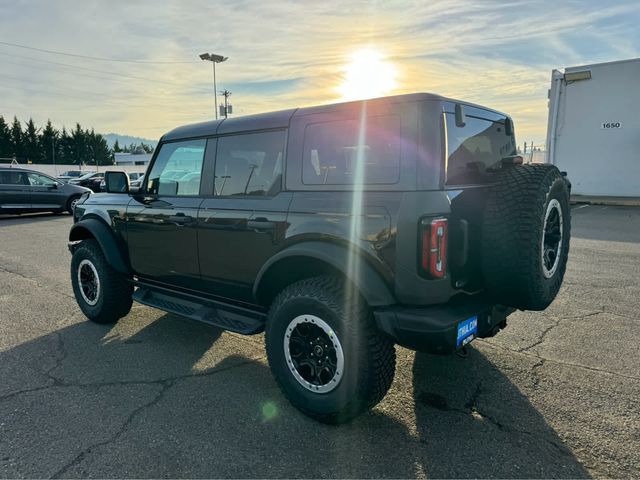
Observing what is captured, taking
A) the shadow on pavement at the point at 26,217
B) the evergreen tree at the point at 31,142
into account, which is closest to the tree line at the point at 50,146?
the evergreen tree at the point at 31,142

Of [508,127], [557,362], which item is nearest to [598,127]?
[508,127]

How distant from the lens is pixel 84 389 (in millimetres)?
3203

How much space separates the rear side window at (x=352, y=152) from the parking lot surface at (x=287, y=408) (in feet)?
4.96

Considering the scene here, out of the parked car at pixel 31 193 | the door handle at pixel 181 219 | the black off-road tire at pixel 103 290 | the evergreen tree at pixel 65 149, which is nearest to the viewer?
the door handle at pixel 181 219

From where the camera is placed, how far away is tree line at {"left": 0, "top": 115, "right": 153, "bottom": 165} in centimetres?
6775

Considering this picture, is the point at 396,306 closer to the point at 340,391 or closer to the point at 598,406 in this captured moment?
the point at 340,391

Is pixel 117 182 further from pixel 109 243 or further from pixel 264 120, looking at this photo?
pixel 264 120

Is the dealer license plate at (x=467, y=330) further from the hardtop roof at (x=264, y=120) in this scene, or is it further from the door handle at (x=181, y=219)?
the door handle at (x=181, y=219)

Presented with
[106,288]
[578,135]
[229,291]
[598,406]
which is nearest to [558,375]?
[598,406]

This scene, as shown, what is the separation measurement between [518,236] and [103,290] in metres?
3.79

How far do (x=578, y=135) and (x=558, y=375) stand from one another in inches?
563

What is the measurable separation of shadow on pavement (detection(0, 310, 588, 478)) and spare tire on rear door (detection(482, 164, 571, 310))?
81 cm

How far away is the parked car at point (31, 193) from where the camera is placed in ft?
46.6

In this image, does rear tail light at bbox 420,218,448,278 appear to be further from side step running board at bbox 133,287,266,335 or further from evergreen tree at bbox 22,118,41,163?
evergreen tree at bbox 22,118,41,163
